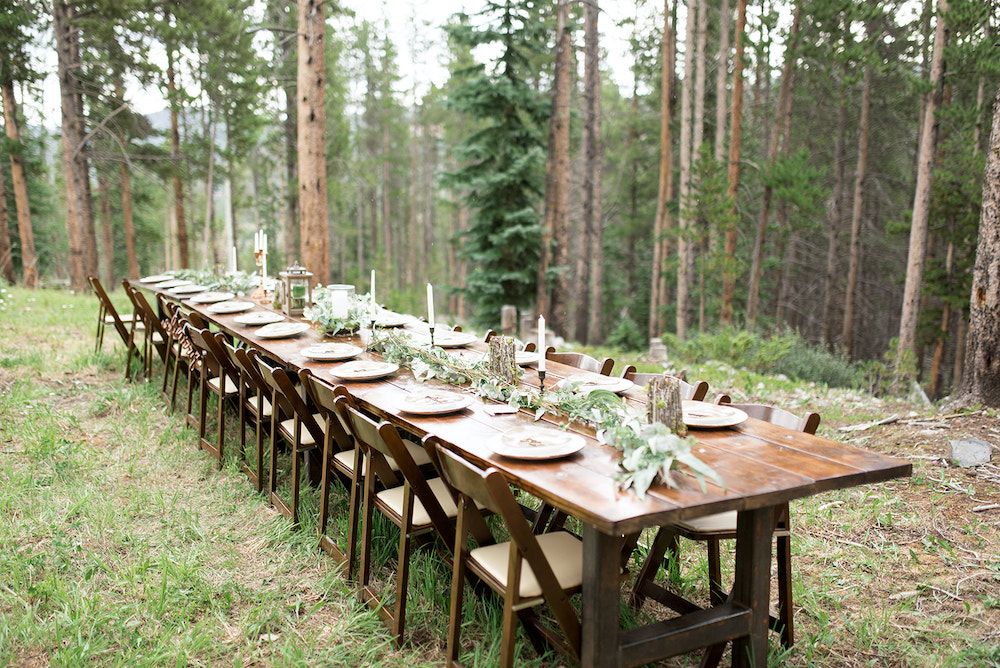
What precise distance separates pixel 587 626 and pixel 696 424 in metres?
0.98

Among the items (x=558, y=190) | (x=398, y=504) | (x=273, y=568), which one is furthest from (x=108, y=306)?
(x=558, y=190)

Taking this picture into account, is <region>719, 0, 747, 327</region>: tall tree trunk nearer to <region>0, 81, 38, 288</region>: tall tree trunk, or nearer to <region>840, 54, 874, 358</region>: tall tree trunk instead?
<region>840, 54, 874, 358</region>: tall tree trunk

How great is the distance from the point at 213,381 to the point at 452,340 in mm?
2019

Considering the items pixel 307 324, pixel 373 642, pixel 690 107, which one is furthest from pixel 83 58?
pixel 373 642

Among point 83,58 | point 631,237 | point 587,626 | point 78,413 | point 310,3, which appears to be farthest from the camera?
point 631,237

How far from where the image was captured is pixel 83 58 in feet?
40.2

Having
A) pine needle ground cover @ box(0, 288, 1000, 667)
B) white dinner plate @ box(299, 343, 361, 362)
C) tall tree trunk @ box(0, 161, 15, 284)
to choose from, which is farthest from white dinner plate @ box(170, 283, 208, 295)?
tall tree trunk @ box(0, 161, 15, 284)

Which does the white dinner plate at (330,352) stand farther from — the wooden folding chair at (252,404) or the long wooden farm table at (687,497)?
the long wooden farm table at (687,497)

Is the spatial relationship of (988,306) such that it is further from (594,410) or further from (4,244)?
(4,244)

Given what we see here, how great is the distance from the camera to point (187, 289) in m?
6.60

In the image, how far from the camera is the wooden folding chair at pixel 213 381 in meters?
4.30

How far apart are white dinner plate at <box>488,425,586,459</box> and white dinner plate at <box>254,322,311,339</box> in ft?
8.34

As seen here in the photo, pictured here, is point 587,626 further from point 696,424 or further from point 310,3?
Result: point 310,3

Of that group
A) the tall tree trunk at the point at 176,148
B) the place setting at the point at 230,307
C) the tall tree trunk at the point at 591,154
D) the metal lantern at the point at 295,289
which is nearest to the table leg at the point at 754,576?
the metal lantern at the point at 295,289
